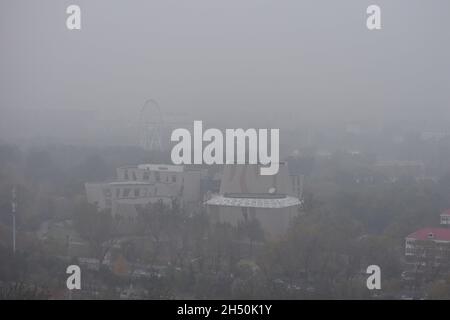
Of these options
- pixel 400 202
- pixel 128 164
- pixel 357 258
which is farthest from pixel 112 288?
pixel 400 202

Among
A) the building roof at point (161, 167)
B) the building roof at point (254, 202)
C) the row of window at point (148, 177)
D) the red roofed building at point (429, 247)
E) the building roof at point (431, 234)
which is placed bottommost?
the red roofed building at point (429, 247)

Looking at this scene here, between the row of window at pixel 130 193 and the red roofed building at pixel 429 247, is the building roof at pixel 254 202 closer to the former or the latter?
the row of window at pixel 130 193

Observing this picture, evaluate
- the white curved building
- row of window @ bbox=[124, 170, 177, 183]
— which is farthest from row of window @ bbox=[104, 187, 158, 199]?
the white curved building

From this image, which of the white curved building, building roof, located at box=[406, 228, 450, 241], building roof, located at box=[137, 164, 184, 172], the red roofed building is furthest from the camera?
building roof, located at box=[137, 164, 184, 172]

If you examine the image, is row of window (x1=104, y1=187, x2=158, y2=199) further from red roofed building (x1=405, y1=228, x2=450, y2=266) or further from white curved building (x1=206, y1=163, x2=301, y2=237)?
red roofed building (x1=405, y1=228, x2=450, y2=266)

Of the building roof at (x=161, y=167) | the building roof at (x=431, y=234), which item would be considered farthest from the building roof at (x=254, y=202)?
the building roof at (x=431, y=234)
